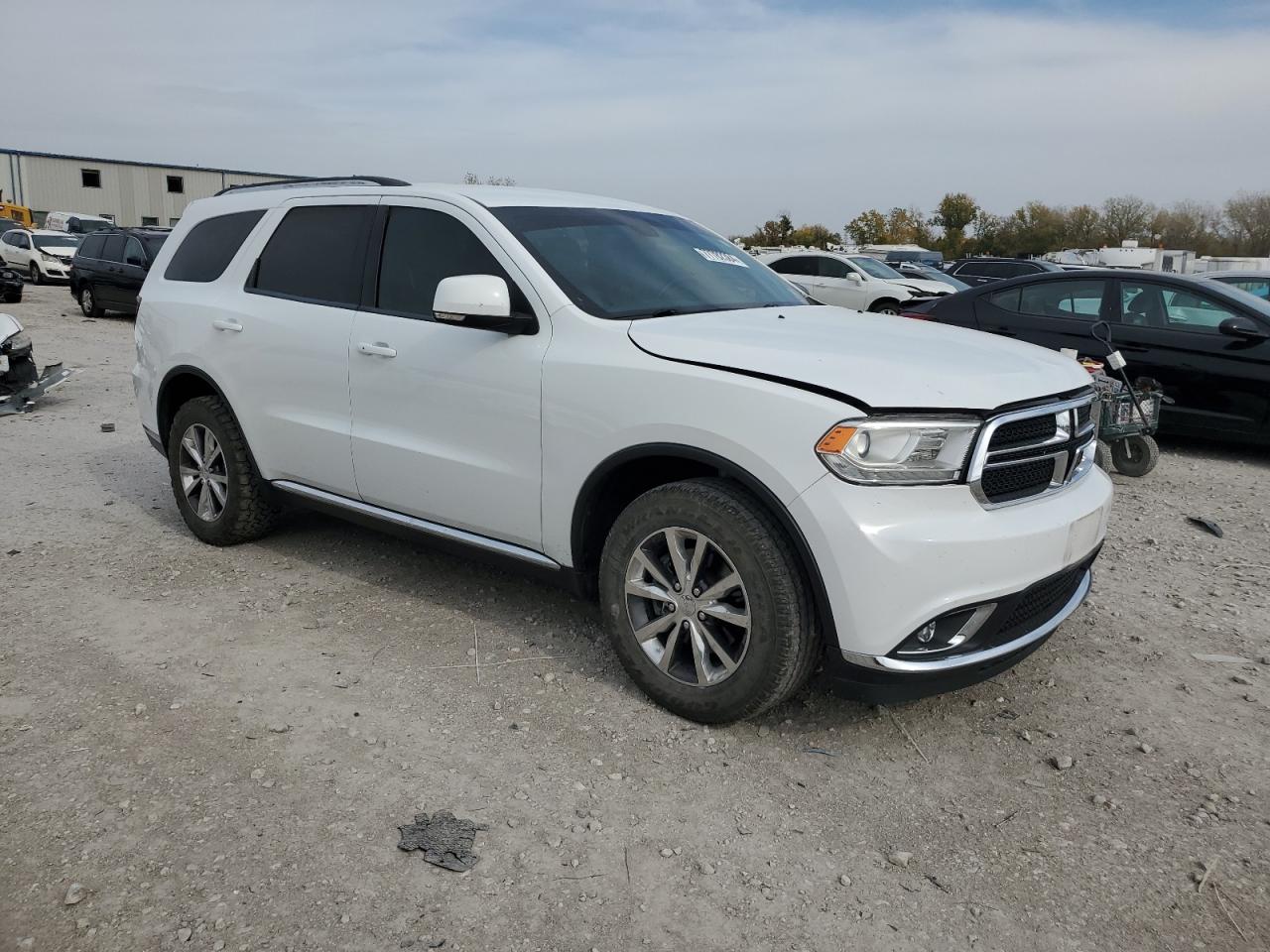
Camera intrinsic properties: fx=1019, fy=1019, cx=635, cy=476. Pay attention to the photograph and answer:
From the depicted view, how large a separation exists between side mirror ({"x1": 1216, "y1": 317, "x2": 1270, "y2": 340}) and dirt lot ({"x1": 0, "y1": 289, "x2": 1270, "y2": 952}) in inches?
149

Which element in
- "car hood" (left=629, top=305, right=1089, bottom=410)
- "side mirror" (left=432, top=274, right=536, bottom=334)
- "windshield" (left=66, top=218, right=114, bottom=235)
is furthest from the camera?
"windshield" (left=66, top=218, right=114, bottom=235)

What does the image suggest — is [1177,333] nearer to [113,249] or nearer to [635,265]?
[635,265]

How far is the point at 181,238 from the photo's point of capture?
5.60 m

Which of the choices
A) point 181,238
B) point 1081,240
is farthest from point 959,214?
point 181,238

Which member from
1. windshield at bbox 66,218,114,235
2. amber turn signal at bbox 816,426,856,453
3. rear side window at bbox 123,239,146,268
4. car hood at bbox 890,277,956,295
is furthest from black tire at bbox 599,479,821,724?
windshield at bbox 66,218,114,235

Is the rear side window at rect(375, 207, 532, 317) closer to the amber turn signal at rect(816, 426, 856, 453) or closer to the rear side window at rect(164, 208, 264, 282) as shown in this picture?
the rear side window at rect(164, 208, 264, 282)

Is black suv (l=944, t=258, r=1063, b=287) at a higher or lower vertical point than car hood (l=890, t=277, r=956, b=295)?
higher

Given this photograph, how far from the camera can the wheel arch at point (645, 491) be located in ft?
10.2

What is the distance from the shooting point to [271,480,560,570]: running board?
3.93 meters

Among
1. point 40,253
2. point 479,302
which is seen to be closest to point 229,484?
point 479,302

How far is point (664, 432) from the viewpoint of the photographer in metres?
3.36

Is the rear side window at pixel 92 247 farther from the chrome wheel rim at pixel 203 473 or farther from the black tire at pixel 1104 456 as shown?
the black tire at pixel 1104 456

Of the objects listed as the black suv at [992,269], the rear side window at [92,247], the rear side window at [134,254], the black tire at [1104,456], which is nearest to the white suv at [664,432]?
the black tire at [1104,456]

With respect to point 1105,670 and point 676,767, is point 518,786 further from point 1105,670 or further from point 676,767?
point 1105,670
